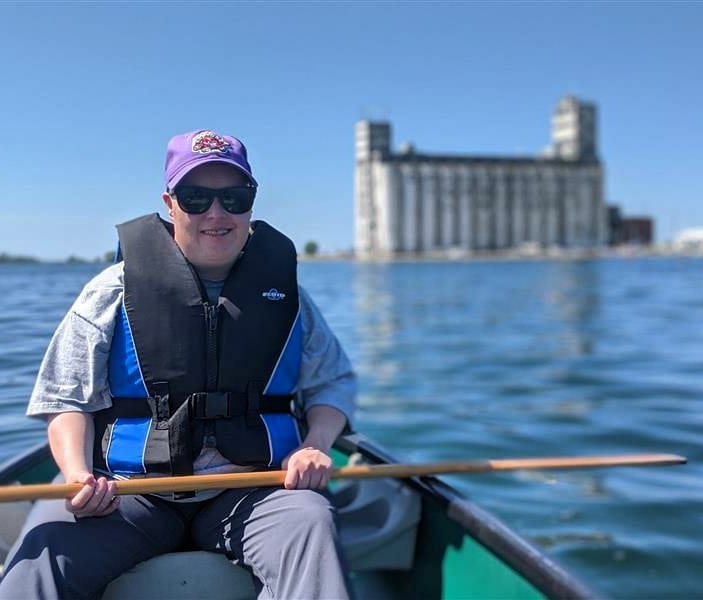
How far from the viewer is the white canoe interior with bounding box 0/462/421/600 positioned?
233 cm

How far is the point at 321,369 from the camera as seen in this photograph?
9.04ft

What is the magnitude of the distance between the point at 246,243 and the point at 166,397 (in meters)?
0.61

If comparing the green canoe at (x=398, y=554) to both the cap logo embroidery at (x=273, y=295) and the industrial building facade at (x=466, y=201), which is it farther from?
the industrial building facade at (x=466, y=201)

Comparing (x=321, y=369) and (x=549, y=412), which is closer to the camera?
(x=321, y=369)

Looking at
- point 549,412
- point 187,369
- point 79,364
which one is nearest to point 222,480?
point 187,369

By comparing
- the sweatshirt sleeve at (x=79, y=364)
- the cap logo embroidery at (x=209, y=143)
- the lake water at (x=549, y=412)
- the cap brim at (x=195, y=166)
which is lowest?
the lake water at (x=549, y=412)

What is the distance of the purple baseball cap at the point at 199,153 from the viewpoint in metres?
2.41

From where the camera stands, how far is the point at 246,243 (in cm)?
276

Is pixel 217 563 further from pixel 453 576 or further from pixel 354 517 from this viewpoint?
pixel 354 517

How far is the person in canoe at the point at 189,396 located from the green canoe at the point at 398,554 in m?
0.09

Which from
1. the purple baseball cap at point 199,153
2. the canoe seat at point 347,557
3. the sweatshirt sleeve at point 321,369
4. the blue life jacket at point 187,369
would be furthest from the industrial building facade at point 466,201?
the purple baseball cap at point 199,153

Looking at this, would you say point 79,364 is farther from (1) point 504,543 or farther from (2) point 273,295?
(1) point 504,543

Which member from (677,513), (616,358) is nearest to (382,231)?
(616,358)

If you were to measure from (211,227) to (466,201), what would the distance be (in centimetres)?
12295
